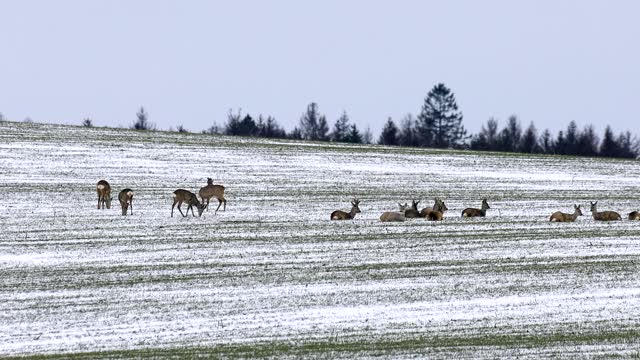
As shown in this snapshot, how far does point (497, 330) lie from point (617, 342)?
197 cm

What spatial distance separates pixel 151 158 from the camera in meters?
52.3

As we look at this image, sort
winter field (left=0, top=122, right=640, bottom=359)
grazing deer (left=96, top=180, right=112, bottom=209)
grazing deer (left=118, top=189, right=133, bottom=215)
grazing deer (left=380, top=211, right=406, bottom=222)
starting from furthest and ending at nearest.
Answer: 1. grazing deer (left=96, top=180, right=112, bottom=209)
2. grazing deer (left=118, top=189, right=133, bottom=215)
3. grazing deer (left=380, top=211, right=406, bottom=222)
4. winter field (left=0, top=122, right=640, bottom=359)

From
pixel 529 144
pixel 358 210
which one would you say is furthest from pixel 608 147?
pixel 358 210

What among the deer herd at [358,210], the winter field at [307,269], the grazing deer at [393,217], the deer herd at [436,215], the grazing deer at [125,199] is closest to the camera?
the winter field at [307,269]

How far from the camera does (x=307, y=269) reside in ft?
84.1

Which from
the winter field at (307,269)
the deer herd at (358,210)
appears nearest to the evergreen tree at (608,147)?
the winter field at (307,269)

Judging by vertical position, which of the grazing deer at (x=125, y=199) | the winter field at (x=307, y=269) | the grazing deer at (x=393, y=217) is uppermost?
the grazing deer at (x=125, y=199)

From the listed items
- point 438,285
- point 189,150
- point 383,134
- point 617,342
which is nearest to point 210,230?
point 438,285

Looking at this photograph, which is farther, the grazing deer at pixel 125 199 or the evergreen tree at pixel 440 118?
the evergreen tree at pixel 440 118

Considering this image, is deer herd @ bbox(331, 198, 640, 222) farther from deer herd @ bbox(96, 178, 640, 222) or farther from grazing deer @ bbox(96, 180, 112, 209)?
grazing deer @ bbox(96, 180, 112, 209)

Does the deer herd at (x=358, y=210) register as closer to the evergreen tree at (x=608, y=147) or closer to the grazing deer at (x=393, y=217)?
the grazing deer at (x=393, y=217)

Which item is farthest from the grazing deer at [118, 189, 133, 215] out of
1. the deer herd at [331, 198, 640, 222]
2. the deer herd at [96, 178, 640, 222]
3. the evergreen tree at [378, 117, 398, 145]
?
the evergreen tree at [378, 117, 398, 145]

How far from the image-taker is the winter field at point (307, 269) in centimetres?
1844

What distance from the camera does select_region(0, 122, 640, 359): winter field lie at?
1844cm
